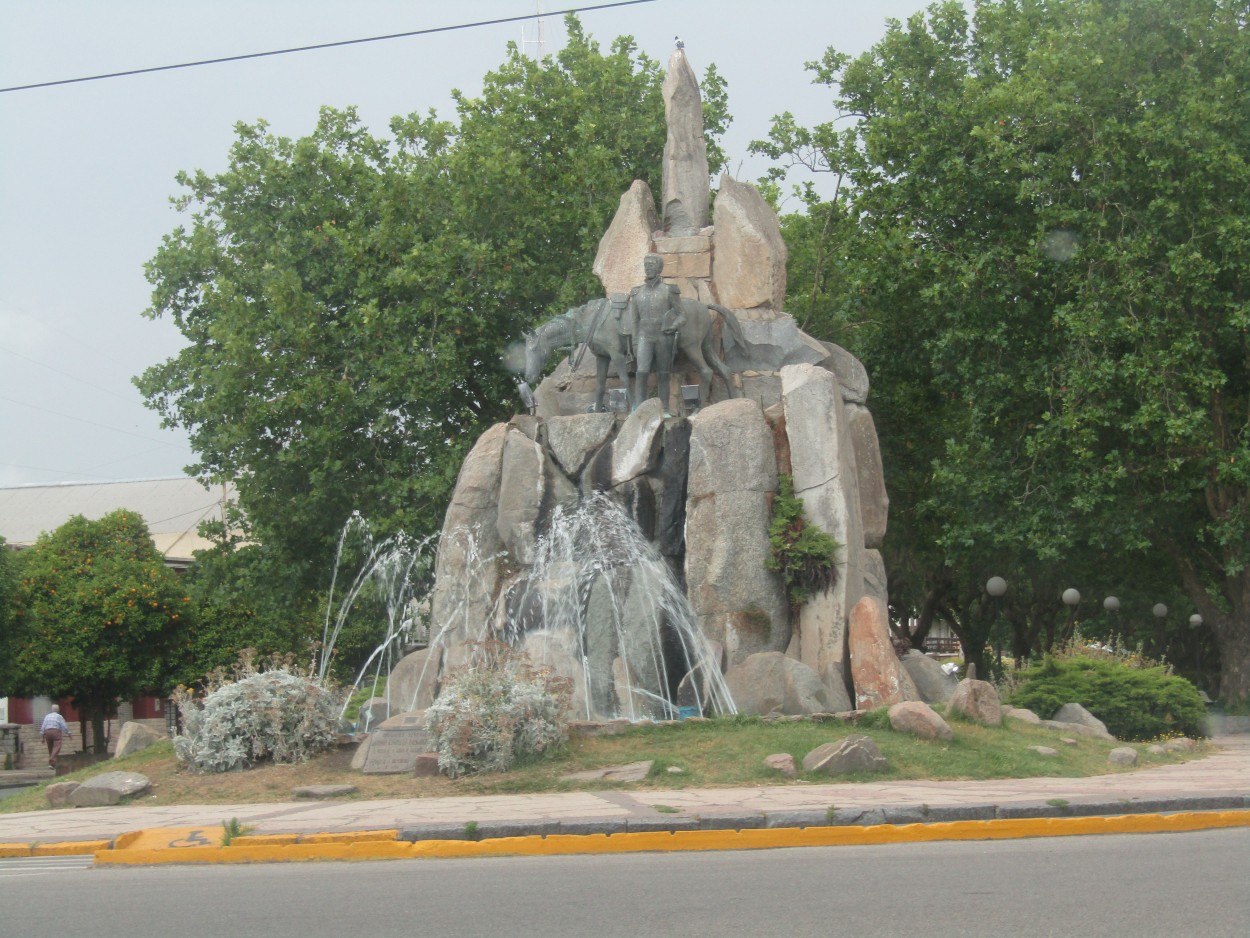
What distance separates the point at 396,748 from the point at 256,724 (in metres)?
1.31

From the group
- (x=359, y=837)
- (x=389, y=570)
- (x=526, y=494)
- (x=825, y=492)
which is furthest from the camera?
(x=389, y=570)

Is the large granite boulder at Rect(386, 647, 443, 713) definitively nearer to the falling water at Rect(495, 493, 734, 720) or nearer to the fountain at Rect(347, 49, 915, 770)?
the fountain at Rect(347, 49, 915, 770)

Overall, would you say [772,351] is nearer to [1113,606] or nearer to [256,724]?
[256,724]

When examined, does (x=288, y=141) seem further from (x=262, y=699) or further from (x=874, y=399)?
(x=262, y=699)

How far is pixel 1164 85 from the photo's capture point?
22.5 meters

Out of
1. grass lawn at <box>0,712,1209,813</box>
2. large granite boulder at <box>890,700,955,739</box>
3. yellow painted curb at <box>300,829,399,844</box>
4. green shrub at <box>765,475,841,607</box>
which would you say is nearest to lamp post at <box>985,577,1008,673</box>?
green shrub at <box>765,475,841,607</box>

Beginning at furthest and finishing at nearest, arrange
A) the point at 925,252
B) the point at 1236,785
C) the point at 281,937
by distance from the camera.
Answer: the point at 925,252 < the point at 1236,785 < the point at 281,937

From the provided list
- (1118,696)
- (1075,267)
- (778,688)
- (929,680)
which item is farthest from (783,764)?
(1075,267)

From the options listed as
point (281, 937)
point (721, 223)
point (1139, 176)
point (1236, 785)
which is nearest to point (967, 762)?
point (1236, 785)

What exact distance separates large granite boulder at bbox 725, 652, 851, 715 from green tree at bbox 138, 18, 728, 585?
12.0 metres

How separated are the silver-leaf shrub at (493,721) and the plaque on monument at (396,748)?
14.5 inches

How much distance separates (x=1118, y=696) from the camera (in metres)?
17.3

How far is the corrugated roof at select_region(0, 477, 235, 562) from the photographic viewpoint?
52.6 meters

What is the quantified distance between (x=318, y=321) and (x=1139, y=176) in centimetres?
1397
